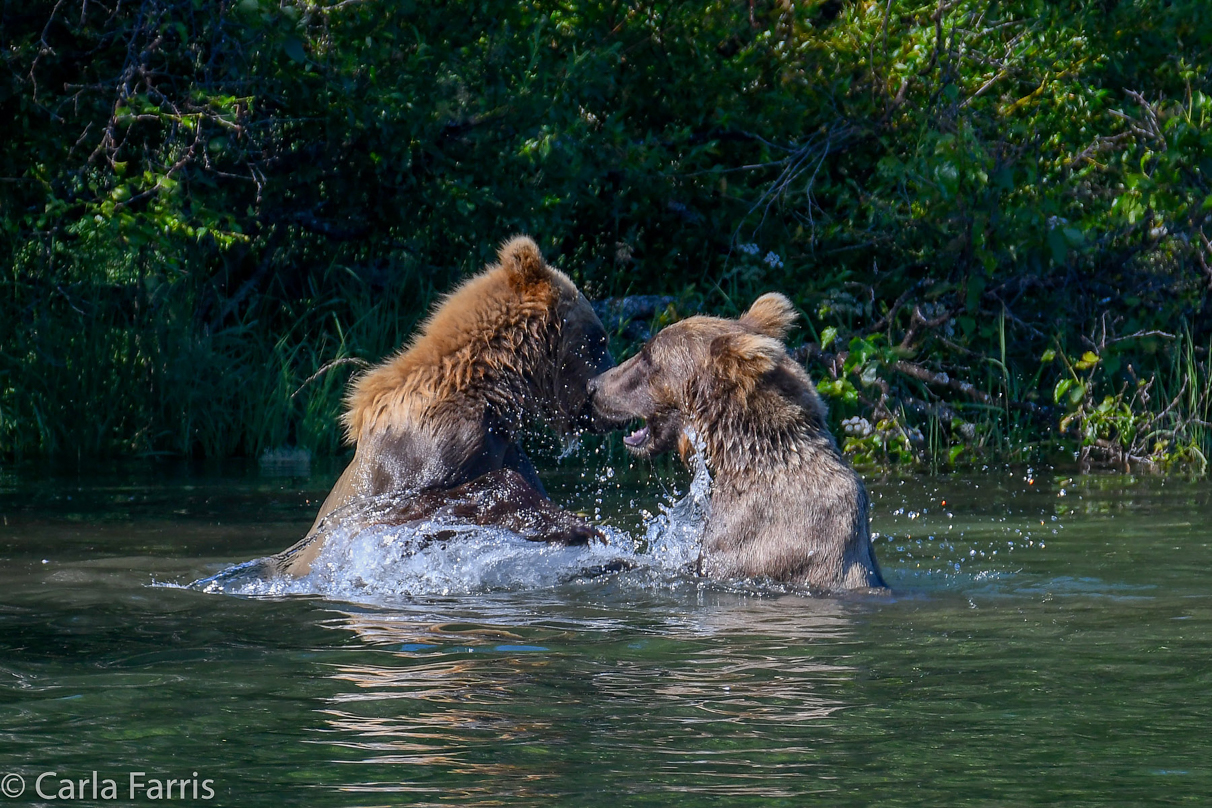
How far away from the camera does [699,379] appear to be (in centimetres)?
672

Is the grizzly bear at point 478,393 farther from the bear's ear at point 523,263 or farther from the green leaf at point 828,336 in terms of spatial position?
the green leaf at point 828,336

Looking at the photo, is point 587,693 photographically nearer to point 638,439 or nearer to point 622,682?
point 622,682

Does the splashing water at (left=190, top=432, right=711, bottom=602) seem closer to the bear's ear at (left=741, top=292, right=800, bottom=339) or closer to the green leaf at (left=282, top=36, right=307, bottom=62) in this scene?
the bear's ear at (left=741, top=292, right=800, bottom=339)

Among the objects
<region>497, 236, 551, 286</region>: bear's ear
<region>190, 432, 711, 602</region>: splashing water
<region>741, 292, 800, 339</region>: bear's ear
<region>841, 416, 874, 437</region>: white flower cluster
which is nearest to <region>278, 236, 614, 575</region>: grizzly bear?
<region>497, 236, 551, 286</region>: bear's ear

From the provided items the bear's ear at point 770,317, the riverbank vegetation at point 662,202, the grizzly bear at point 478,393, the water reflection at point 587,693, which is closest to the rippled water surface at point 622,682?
the water reflection at point 587,693

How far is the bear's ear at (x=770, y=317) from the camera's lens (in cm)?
705

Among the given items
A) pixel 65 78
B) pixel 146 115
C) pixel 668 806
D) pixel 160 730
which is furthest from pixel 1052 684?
pixel 65 78

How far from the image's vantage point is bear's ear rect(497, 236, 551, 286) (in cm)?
733

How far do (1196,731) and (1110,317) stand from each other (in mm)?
9361

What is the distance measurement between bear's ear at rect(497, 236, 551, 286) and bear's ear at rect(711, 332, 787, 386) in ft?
3.49

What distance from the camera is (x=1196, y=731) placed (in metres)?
3.96

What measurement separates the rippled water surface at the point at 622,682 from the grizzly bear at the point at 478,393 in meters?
0.48

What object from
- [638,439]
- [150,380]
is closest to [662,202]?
[150,380]

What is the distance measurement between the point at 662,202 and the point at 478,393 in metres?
6.99
